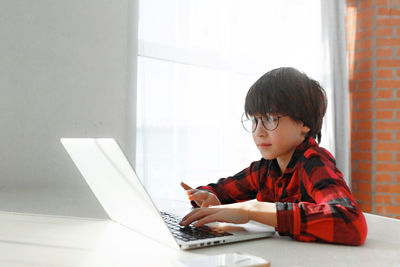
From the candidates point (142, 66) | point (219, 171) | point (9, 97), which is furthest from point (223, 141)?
point (9, 97)

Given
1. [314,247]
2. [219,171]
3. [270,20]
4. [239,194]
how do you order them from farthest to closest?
[270,20] → [219,171] → [239,194] → [314,247]

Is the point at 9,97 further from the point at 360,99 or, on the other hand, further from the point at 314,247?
the point at 360,99

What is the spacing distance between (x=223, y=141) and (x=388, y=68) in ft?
4.41

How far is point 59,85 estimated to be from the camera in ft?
5.33

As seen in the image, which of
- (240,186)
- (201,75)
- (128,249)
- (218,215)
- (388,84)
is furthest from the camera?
(388,84)

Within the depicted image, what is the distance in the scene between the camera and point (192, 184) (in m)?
2.01

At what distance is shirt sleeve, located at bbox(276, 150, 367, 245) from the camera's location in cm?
71

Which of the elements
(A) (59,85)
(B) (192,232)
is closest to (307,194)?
(B) (192,232)

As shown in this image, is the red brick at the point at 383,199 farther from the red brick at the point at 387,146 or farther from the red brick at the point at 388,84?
the red brick at the point at 388,84

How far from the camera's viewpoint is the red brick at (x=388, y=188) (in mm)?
2629

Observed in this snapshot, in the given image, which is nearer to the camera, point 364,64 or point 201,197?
point 201,197

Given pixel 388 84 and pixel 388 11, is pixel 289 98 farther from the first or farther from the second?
pixel 388 11

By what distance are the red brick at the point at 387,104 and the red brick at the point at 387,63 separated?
247 mm

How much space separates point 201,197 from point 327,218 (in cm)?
44
